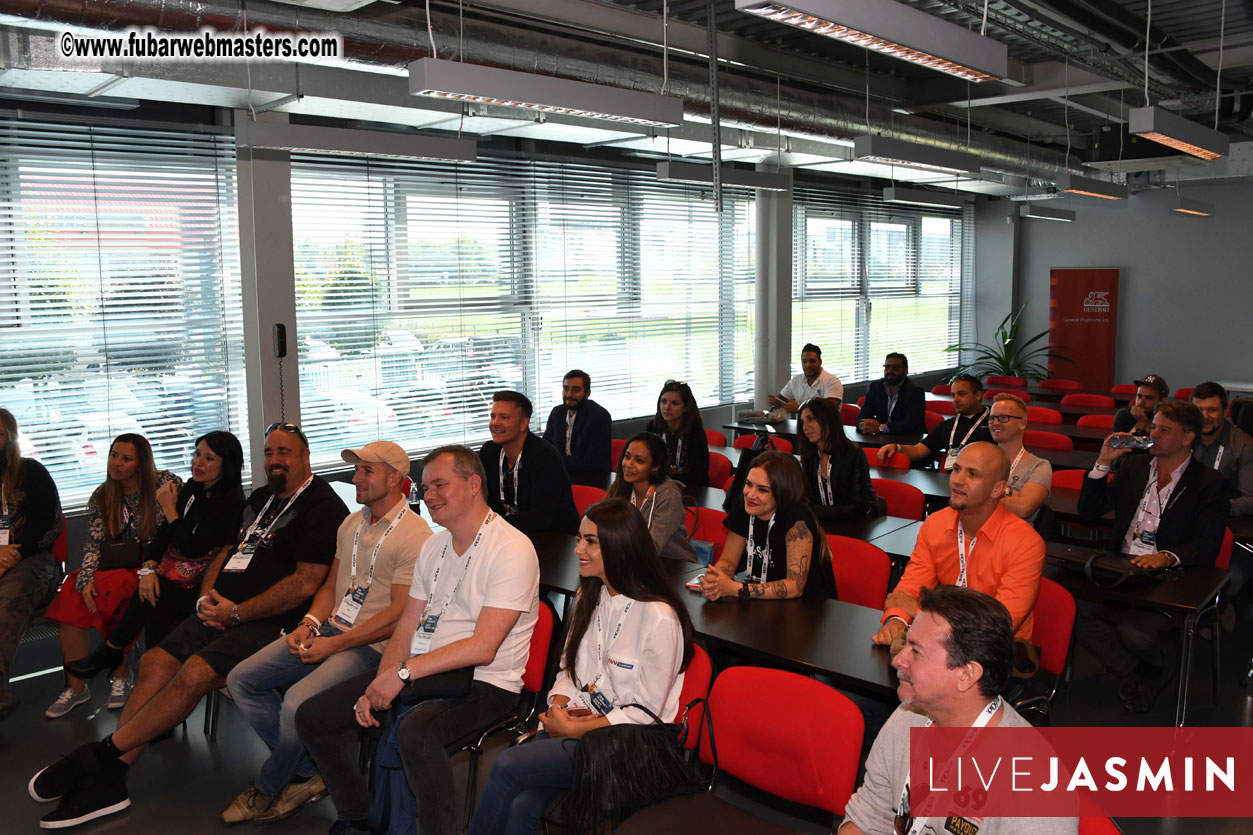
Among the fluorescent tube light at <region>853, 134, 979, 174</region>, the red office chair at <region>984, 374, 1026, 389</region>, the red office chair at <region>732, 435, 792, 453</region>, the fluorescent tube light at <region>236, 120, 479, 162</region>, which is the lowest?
the red office chair at <region>732, 435, 792, 453</region>

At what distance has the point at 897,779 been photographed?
86.3 inches

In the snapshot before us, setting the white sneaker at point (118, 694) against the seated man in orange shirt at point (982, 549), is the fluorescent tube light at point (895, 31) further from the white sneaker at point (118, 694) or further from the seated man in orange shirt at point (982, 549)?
the white sneaker at point (118, 694)

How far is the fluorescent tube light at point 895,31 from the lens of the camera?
10.4ft

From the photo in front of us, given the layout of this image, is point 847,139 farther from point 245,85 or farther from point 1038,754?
point 1038,754

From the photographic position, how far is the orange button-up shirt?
3324 millimetres

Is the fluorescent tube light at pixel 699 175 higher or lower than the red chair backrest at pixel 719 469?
higher

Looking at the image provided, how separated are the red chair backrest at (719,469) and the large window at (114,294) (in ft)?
11.0

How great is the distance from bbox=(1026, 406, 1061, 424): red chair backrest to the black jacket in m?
3.87

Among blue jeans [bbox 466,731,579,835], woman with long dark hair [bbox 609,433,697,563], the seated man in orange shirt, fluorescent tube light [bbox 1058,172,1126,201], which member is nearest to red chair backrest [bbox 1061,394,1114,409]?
fluorescent tube light [bbox 1058,172,1126,201]

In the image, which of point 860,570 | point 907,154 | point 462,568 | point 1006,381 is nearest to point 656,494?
point 860,570

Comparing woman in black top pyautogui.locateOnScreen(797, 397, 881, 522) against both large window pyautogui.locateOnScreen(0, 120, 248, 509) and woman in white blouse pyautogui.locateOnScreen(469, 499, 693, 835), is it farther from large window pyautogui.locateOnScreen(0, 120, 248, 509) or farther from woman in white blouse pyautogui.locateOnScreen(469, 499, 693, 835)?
large window pyautogui.locateOnScreen(0, 120, 248, 509)

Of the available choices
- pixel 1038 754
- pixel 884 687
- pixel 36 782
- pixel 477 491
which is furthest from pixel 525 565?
pixel 36 782

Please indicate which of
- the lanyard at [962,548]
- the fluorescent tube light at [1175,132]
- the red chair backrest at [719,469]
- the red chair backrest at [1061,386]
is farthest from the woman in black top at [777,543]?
the red chair backrest at [1061,386]

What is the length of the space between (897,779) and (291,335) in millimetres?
5638
